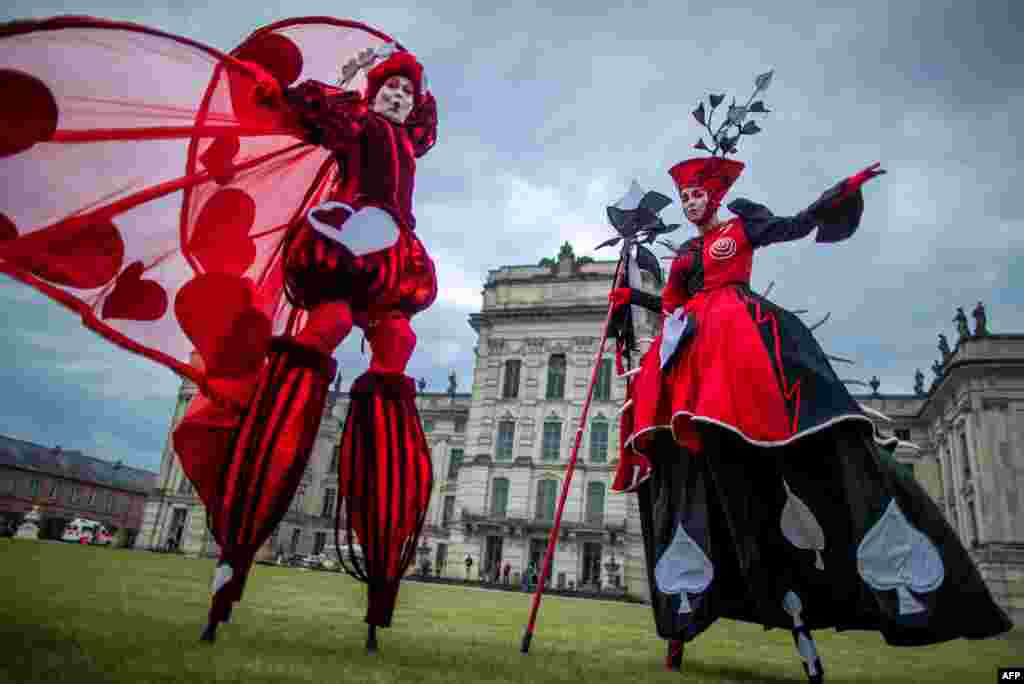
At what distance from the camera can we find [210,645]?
8.20ft

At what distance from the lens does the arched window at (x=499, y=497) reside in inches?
1223

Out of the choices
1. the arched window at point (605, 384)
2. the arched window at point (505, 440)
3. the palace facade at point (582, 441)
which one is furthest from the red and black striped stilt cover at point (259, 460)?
the arched window at point (505, 440)

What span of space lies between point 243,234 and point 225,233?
0.32 ft

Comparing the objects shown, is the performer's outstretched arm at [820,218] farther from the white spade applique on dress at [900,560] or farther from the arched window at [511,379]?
the arched window at [511,379]

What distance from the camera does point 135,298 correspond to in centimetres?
289

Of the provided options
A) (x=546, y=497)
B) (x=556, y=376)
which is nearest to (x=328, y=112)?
(x=546, y=497)

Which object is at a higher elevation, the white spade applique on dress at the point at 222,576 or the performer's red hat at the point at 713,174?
the performer's red hat at the point at 713,174

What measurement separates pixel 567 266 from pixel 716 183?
29792 millimetres

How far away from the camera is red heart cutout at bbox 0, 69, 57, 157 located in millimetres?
2287

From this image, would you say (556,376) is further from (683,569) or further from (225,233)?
(225,233)

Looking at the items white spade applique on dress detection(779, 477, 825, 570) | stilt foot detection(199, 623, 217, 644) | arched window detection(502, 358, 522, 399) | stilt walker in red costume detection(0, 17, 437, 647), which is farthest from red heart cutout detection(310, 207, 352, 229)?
arched window detection(502, 358, 522, 399)

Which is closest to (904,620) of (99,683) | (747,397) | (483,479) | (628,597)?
(747,397)

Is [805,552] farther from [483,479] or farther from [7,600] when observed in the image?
[483,479]

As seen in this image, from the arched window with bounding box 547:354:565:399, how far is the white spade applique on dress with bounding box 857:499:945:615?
2877cm
